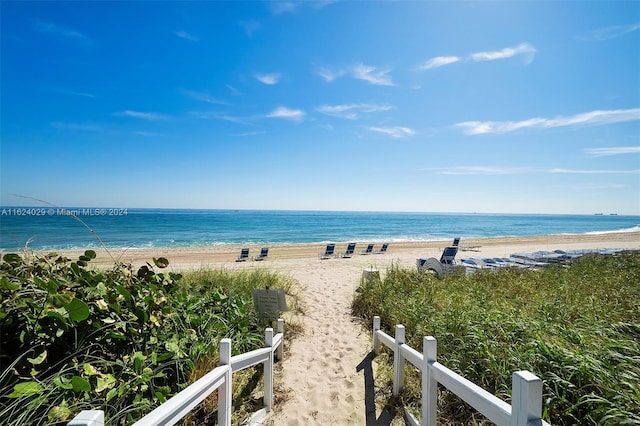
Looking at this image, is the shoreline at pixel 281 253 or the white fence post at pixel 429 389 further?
the shoreline at pixel 281 253

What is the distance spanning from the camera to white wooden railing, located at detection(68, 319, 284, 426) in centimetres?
105

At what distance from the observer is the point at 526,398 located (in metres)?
1.41

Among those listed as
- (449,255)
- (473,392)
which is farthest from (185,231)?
(473,392)

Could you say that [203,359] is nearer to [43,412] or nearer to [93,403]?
[93,403]

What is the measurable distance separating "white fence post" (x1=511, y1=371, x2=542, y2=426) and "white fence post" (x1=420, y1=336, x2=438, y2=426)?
39.2 inches

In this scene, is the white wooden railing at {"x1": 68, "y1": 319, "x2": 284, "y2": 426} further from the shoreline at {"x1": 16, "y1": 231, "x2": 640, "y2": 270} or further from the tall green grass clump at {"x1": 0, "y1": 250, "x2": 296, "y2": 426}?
the shoreline at {"x1": 16, "y1": 231, "x2": 640, "y2": 270}

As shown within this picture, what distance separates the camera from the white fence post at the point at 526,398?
1399 millimetres

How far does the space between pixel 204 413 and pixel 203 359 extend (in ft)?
1.56

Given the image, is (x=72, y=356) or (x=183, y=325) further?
(x=183, y=325)

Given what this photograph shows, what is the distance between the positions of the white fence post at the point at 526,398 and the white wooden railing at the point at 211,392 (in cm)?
176

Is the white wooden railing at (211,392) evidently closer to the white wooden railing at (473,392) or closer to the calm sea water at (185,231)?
the white wooden railing at (473,392)

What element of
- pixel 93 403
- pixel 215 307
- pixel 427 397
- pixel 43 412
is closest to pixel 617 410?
pixel 427 397

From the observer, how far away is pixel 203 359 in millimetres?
3033

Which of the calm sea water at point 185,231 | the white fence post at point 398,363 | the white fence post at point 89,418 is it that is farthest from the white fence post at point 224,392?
the calm sea water at point 185,231
